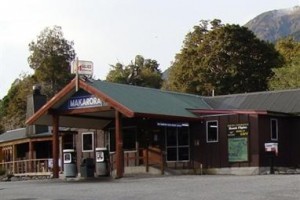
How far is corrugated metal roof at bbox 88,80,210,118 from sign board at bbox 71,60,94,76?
0.74m

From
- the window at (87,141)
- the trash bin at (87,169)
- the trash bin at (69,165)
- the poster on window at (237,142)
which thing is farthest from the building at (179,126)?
the trash bin at (87,169)

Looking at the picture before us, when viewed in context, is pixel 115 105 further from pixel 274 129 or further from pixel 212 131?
pixel 274 129

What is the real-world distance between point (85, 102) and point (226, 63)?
30587 mm

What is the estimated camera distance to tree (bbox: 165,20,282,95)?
60.7 metres

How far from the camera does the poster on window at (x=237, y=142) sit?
32750mm

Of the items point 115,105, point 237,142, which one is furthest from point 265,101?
point 115,105

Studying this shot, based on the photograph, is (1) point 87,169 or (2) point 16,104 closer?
(1) point 87,169

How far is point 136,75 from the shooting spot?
278 ft

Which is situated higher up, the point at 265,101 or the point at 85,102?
the point at 265,101

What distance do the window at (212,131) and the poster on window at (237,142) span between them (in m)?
0.94

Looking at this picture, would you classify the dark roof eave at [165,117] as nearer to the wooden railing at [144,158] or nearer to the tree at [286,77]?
the wooden railing at [144,158]

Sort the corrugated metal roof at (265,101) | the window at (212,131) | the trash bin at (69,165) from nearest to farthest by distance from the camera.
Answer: the trash bin at (69,165)
the window at (212,131)
the corrugated metal roof at (265,101)

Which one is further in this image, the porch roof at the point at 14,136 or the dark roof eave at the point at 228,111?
the porch roof at the point at 14,136

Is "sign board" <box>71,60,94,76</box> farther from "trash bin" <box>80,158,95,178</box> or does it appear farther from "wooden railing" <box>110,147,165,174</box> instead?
"wooden railing" <box>110,147,165,174</box>
